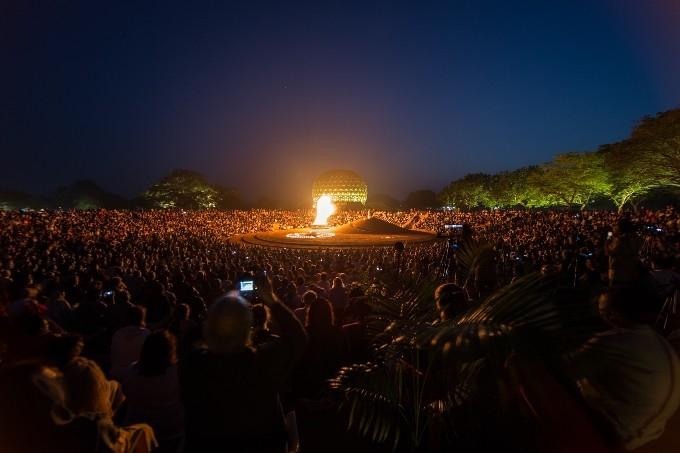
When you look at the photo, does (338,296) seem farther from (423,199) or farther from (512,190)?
(423,199)

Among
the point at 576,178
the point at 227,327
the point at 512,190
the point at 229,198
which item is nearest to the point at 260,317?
the point at 227,327

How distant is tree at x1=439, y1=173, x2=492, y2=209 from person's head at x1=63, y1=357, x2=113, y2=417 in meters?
89.9

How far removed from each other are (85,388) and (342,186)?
395ft

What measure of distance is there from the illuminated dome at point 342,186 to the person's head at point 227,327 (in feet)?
389

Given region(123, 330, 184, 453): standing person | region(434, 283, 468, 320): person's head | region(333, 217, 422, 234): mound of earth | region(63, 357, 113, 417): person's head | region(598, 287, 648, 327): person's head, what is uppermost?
region(333, 217, 422, 234): mound of earth

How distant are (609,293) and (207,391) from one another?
8.63 feet

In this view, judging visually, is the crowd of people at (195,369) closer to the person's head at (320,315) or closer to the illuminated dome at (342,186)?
the person's head at (320,315)

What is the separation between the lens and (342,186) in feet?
402

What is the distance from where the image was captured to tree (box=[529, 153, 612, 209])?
4772 cm

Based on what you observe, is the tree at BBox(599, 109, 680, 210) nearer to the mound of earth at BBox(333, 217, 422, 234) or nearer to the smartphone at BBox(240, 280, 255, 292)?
the mound of earth at BBox(333, 217, 422, 234)

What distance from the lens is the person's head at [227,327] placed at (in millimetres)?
2352

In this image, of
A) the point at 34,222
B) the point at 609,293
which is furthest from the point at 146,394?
the point at 34,222

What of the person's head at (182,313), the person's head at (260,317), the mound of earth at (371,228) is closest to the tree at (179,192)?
the mound of earth at (371,228)

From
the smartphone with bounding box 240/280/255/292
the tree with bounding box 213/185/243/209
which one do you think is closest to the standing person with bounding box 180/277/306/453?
the smartphone with bounding box 240/280/255/292
